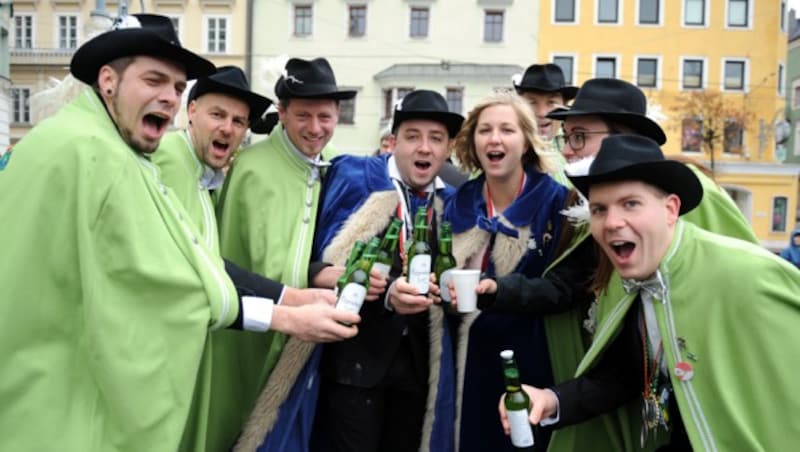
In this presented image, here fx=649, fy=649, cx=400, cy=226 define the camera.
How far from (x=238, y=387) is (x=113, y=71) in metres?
1.99

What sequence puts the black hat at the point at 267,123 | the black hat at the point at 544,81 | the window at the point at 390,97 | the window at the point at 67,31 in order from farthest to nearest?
the window at the point at 67,31, the window at the point at 390,97, the black hat at the point at 544,81, the black hat at the point at 267,123

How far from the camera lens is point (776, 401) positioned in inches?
93.8

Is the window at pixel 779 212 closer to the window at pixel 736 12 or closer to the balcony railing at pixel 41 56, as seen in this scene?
the window at pixel 736 12

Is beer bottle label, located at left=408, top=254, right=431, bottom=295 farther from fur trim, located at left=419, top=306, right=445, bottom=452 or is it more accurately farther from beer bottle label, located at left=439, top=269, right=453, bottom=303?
fur trim, located at left=419, top=306, right=445, bottom=452

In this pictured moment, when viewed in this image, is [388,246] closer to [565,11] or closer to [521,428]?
[521,428]

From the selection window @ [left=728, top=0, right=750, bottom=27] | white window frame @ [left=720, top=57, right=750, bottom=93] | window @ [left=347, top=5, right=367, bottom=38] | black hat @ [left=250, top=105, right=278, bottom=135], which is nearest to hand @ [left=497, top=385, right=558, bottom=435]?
black hat @ [left=250, top=105, right=278, bottom=135]

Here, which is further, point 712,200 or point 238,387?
point 238,387

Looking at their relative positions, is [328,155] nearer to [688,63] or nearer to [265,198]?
[265,198]

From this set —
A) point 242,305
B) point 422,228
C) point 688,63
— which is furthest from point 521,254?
point 688,63

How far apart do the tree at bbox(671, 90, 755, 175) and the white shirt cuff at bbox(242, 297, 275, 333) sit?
3123 cm

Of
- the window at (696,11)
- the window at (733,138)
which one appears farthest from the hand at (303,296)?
the window at (696,11)

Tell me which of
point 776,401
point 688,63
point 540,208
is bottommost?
point 776,401

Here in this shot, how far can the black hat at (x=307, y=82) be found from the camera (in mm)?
3850

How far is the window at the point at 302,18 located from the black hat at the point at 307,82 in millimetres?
31358
